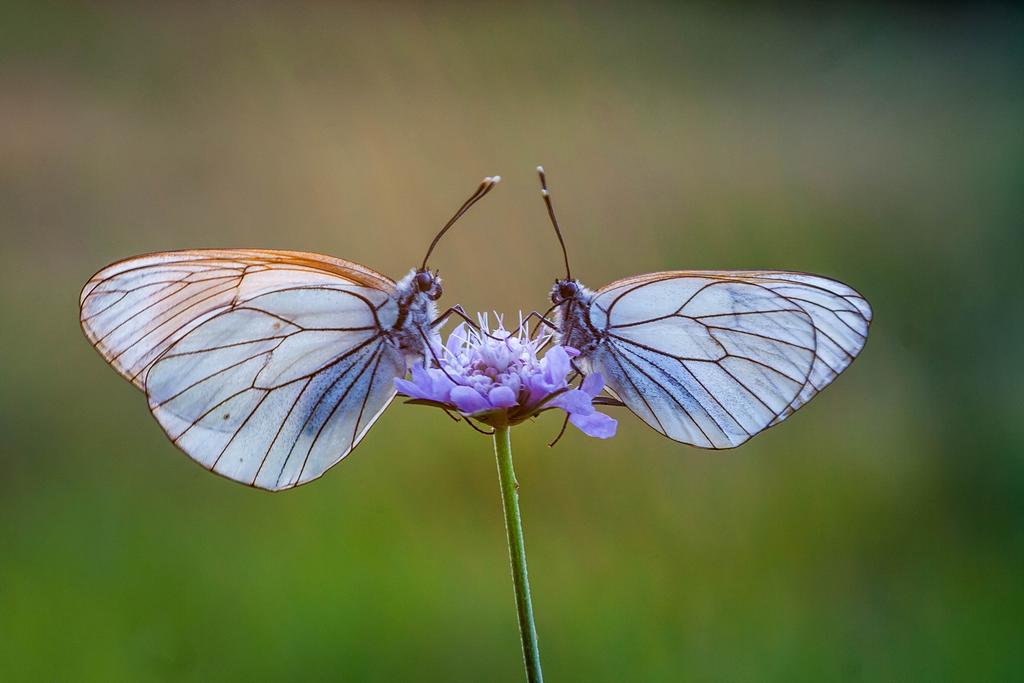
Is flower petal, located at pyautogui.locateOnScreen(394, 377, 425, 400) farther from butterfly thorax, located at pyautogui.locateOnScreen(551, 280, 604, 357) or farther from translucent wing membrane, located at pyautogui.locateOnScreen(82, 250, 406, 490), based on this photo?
butterfly thorax, located at pyautogui.locateOnScreen(551, 280, 604, 357)

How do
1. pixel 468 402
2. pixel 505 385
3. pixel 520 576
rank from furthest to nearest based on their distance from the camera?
1. pixel 505 385
2. pixel 468 402
3. pixel 520 576

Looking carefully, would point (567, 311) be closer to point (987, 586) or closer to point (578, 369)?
point (578, 369)

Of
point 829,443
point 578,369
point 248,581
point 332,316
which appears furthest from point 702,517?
point 332,316

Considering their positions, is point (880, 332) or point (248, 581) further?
point (880, 332)

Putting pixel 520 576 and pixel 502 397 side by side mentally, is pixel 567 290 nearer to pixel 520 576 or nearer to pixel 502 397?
pixel 502 397

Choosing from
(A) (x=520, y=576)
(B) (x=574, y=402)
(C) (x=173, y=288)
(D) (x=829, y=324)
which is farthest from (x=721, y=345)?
(C) (x=173, y=288)

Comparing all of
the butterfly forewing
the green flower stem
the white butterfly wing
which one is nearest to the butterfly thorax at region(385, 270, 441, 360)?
the butterfly forewing

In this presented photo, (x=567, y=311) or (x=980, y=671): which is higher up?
(x=567, y=311)
